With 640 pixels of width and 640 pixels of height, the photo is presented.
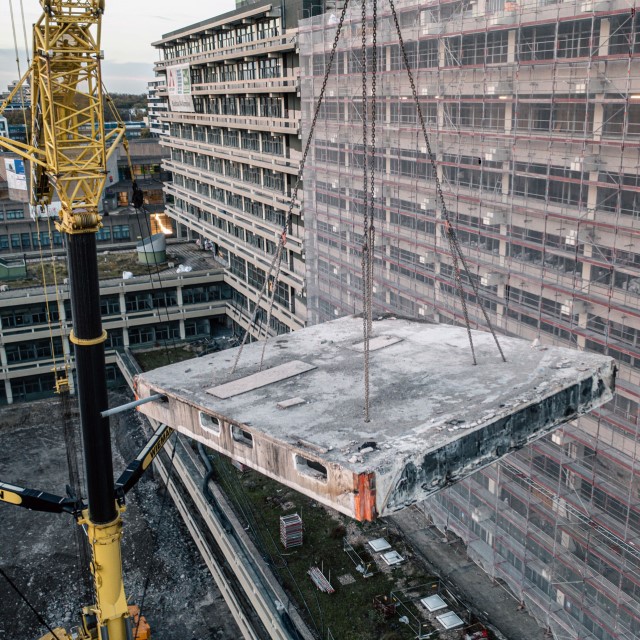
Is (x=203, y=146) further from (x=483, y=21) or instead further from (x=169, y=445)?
(x=483, y=21)

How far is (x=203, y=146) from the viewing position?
6600 cm

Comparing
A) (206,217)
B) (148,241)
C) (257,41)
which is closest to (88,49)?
(257,41)

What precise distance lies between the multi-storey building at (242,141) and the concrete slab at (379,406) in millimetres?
23478

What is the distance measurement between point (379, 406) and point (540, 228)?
12130mm

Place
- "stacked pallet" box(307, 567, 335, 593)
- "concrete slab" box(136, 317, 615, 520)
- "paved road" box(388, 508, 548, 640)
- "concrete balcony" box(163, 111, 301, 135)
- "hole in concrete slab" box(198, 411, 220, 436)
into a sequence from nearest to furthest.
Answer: "concrete slab" box(136, 317, 615, 520) → "hole in concrete slab" box(198, 411, 220, 436) → "paved road" box(388, 508, 548, 640) → "stacked pallet" box(307, 567, 335, 593) → "concrete balcony" box(163, 111, 301, 135)

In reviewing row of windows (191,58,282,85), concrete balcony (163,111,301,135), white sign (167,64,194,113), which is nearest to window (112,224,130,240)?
concrete balcony (163,111,301,135)

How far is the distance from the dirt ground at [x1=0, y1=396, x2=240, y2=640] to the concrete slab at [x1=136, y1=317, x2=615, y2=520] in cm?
1648

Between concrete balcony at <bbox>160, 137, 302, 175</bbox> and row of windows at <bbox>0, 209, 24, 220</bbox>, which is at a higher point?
concrete balcony at <bbox>160, 137, 302, 175</bbox>

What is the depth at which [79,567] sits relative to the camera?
35.0 metres

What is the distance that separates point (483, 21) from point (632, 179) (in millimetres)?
8955

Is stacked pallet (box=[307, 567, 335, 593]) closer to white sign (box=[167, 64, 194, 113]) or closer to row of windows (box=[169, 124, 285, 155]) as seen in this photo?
row of windows (box=[169, 124, 285, 155])

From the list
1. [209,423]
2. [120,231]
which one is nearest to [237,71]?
[120,231]

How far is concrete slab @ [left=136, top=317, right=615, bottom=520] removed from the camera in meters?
14.2

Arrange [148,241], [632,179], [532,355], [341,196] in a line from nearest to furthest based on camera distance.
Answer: [532,355]
[632,179]
[341,196]
[148,241]
